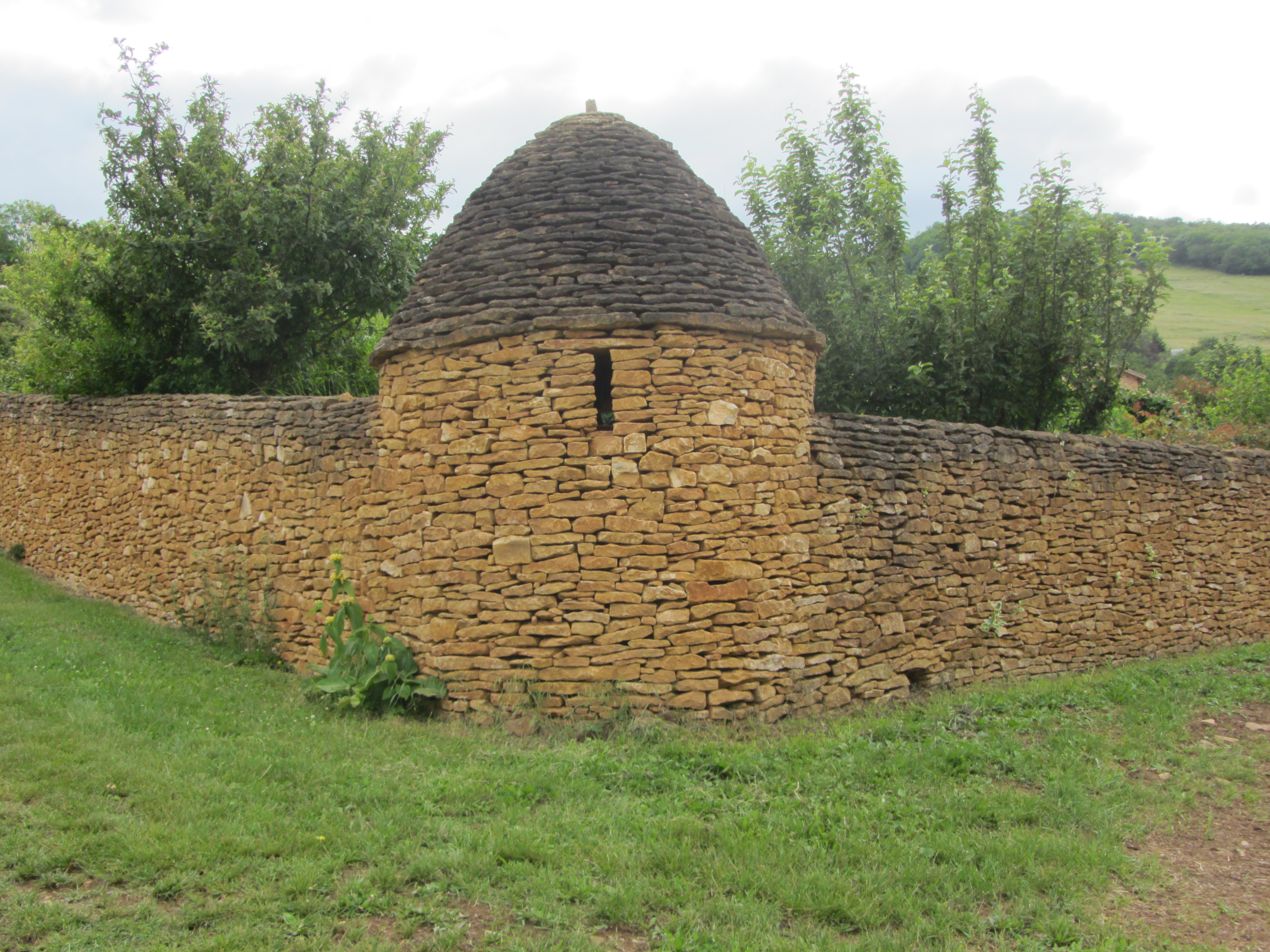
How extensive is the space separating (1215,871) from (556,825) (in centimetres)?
371

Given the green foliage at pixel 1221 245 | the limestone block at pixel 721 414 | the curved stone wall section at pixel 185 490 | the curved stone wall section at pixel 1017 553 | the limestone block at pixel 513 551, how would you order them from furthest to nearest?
the green foliage at pixel 1221 245 < the curved stone wall section at pixel 185 490 < the curved stone wall section at pixel 1017 553 < the limestone block at pixel 721 414 < the limestone block at pixel 513 551

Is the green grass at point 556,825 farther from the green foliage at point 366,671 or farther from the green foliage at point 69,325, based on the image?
the green foliage at point 69,325

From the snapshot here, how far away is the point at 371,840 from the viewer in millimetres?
4562

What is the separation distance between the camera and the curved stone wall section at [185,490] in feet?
26.7

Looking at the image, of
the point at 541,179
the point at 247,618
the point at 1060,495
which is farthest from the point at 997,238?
the point at 247,618

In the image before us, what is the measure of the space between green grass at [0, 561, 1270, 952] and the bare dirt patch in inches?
5.5

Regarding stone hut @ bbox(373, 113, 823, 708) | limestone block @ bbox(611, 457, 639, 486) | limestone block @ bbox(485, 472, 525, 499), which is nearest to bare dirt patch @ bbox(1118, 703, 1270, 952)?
stone hut @ bbox(373, 113, 823, 708)

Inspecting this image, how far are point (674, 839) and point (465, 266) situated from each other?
4.91 m

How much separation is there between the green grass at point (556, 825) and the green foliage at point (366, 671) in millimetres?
245

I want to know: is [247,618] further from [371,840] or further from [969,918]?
[969,918]

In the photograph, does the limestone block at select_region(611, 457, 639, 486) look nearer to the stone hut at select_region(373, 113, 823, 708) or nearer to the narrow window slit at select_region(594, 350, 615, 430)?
the stone hut at select_region(373, 113, 823, 708)

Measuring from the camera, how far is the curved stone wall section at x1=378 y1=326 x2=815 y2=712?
6.47 meters

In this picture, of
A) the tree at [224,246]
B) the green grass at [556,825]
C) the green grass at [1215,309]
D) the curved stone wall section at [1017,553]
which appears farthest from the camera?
the green grass at [1215,309]

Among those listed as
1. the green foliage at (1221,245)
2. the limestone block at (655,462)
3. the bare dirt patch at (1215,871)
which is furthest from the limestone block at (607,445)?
the green foliage at (1221,245)
